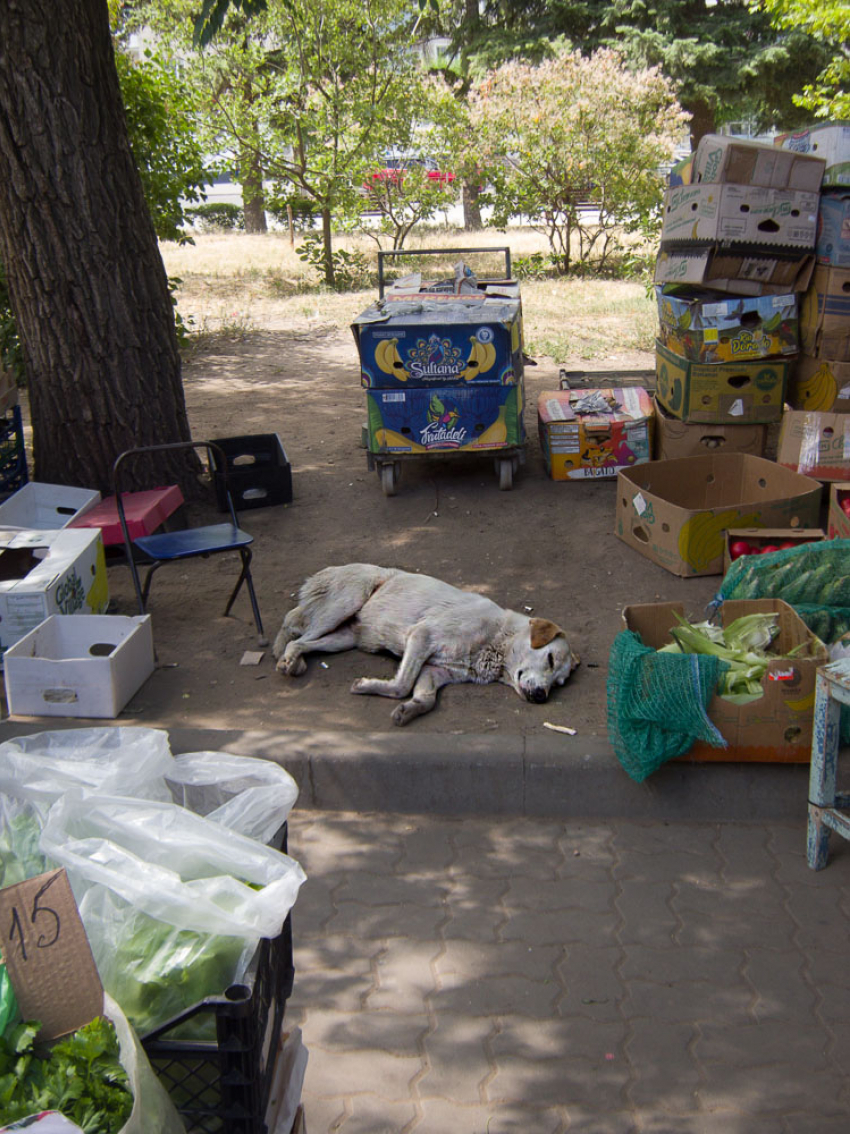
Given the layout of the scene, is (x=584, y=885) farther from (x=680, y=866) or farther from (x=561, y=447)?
(x=561, y=447)

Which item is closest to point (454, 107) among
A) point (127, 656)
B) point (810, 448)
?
point (810, 448)

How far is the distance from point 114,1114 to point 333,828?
2.23m

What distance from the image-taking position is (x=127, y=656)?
4363mm

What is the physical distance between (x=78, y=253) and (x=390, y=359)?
6.51ft

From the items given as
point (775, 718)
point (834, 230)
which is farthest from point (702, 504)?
point (775, 718)

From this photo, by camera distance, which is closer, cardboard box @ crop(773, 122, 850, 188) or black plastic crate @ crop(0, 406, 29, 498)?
cardboard box @ crop(773, 122, 850, 188)

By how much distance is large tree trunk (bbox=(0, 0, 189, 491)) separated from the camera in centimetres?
565

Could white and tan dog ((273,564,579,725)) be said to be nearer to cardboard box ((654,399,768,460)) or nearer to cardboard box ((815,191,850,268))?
cardboard box ((654,399,768,460))

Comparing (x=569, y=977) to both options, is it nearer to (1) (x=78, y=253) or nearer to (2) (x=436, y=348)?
(2) (x=436, y=348)

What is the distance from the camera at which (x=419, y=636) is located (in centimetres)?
446

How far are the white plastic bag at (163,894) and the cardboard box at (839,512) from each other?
3.67 meters

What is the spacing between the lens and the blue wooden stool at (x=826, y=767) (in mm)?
3154

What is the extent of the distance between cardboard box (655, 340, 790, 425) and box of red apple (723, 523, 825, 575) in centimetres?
128

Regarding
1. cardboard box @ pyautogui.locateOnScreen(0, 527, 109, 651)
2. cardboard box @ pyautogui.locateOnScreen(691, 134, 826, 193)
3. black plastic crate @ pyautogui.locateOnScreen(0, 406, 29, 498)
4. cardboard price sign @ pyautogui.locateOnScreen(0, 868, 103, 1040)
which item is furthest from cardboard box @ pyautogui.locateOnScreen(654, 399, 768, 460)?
cardboard price sign @ pyautogui.locateOnScreen(0, 868, 103, 1040)
